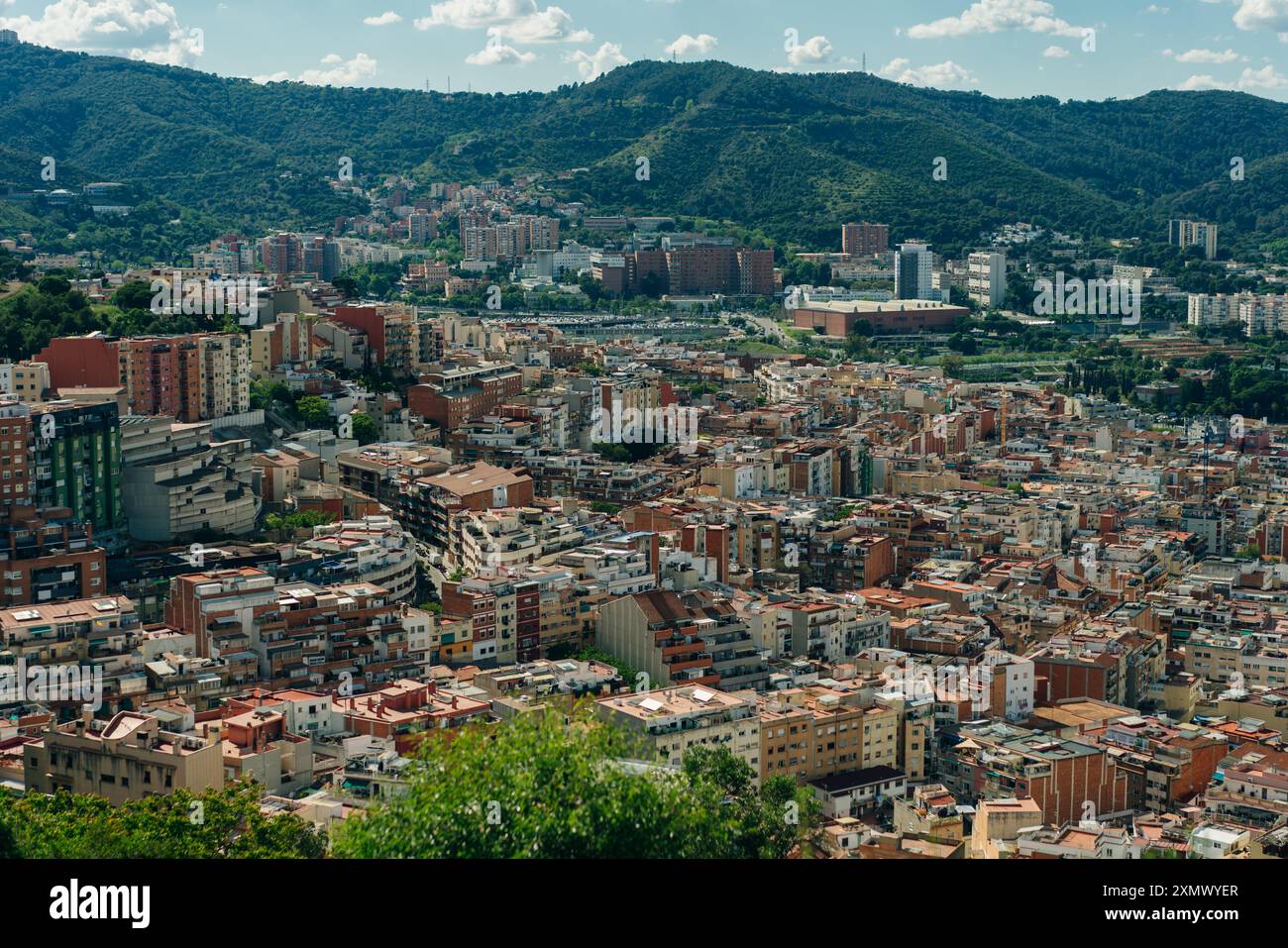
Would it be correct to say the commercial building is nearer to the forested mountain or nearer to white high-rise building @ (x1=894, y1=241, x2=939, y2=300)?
white high-rise building @ (x1=894, y1=241, x2=939, y2=300)

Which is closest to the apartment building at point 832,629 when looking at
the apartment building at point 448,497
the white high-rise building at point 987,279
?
the apartment building at point 448,497

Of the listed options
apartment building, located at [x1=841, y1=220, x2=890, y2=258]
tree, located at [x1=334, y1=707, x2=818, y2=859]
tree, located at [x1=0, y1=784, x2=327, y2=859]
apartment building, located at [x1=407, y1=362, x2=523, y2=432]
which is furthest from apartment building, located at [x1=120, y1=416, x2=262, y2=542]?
apartment building, located at [x1=841, y1=220, x2=890, y2=258]

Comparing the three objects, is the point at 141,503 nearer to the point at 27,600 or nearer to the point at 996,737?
the point at 27,600

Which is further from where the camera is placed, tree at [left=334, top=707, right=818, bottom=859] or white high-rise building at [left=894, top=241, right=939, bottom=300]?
white high-rise building at [left=894, top=241, right=939, bottom=300]

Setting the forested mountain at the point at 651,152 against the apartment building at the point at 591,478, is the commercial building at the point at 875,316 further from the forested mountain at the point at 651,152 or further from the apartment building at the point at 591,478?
the apartment building at the point at 591,478

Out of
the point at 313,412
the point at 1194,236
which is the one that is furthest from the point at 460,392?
the point at 1194,236

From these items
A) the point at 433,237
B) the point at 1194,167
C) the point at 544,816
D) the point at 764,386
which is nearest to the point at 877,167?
the point at 433,237
